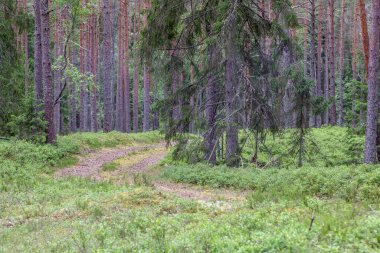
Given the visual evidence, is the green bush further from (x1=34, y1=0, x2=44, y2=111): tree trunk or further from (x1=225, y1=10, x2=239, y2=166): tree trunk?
(x1=34, y1=0, x2=44, y2=111): tree trunk

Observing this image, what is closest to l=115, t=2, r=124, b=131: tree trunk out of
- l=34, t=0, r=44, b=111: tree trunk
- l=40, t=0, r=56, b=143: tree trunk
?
l=34, t=0, r=44, b=111: tree trunk

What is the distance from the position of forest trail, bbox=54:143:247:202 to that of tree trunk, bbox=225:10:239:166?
2583 mm

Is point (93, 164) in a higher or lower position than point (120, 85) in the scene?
lower

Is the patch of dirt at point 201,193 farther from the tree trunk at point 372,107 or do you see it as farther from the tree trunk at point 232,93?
the tree trunk at point 372,107

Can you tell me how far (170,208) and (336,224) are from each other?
12.8 feet

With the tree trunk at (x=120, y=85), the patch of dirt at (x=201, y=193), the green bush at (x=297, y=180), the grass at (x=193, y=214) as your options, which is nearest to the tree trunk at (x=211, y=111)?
the grass at (x=193, y=214)

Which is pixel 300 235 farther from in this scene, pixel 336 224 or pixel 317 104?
pixel 317 104

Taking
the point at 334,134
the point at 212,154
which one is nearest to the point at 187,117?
the point at 212,154

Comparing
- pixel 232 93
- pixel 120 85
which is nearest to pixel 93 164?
pixel 232 93

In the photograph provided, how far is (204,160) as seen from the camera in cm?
1537

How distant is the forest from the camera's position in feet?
19.6

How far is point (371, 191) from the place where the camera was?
9.42 m

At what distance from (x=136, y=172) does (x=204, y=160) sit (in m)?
2.55

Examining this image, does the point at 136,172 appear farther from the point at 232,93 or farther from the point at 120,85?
the point at 120,85
